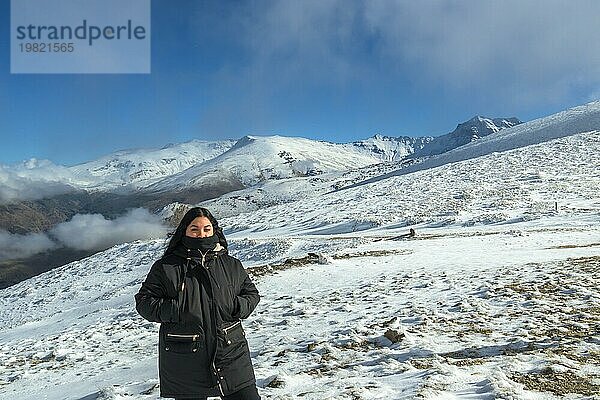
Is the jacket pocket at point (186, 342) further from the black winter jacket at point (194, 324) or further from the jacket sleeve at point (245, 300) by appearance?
the jacket sleeve at point (245, 300)

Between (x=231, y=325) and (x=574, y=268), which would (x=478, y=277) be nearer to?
(x=574, y=268)

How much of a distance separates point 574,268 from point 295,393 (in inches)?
445

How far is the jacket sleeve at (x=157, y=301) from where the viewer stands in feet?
14.1

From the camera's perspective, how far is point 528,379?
6.22 m

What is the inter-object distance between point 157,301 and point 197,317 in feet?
1.36

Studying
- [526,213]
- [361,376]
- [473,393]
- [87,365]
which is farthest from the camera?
[526,213]

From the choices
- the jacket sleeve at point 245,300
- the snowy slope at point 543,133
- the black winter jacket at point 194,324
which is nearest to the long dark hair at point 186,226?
the black winter jacket at point 194,324

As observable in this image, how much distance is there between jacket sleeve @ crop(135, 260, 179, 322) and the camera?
431cm

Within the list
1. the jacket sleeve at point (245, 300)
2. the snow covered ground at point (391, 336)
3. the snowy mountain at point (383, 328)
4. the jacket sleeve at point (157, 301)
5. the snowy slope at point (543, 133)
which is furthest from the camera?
the snowy slope at point (543, 133)

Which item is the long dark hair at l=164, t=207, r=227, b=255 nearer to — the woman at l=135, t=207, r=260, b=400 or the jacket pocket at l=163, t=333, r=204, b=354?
the woman at l=135, t=207, r=260, b=400

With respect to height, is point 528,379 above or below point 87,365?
above

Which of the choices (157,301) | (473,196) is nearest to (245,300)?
(157,301)

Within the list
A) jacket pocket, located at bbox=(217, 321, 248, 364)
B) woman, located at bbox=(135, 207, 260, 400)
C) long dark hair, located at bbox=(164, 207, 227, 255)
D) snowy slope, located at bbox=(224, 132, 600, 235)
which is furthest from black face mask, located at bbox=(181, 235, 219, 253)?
snowy slope, located at bbox=(224, 132, 600, 235)

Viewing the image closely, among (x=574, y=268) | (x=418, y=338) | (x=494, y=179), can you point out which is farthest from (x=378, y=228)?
(x=418, y=338)
